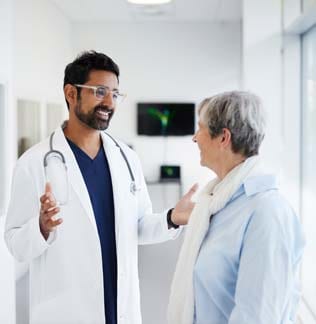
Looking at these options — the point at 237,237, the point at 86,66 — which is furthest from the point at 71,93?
the point at 237,237

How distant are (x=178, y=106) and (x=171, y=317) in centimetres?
484

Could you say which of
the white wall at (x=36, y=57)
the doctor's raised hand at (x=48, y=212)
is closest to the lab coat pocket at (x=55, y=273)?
the doctor's raised hand at (x=48, y=212)

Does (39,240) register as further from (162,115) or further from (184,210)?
(162,115)

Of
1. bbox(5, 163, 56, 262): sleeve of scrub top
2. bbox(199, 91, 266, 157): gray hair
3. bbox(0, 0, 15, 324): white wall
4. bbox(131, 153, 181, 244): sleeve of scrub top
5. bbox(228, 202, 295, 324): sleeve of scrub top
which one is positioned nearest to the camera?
bbox(228, 202, 295, 324): sleeve of scrub top

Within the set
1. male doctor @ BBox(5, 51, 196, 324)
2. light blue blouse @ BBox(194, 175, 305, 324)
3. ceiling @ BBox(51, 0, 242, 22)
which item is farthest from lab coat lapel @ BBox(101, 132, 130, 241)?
ceiling @ BBox(51, 0, 242, 22)

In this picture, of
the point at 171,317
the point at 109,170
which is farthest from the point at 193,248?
the point at 109,170

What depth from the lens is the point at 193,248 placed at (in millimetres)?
1337

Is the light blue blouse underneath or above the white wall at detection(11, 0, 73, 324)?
underneath

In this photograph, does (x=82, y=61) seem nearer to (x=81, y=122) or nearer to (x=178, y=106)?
(x=81, y=122)

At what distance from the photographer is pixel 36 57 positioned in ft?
14.6

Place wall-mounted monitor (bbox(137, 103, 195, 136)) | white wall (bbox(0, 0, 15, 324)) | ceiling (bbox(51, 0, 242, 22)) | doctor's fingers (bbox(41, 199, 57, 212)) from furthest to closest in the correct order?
wall-mounted monitor (bbox(137, 103, 195, 136))
ceiling (bbox(51, 0, 242, 22))
white wall (bbox(0, 0, 15, 324))
doctor's fingers (bbox(41, 199, 57, 212))

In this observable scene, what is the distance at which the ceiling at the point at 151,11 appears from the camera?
5.25 m

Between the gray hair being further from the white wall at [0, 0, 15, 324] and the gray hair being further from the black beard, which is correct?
the white wall at [0, 0, 15, 324]

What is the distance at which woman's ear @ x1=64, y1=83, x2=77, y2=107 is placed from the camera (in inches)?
71.9
